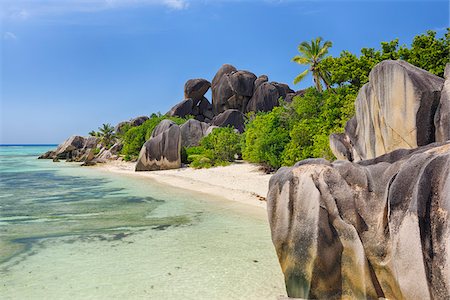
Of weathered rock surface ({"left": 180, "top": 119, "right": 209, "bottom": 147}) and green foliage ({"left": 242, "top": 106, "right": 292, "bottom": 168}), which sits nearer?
green foliage ({"left": 242, "top": 106, "right": 292, "bottom": 168})

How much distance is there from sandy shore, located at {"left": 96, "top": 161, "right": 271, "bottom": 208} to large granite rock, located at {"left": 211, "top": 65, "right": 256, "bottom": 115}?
27501mm

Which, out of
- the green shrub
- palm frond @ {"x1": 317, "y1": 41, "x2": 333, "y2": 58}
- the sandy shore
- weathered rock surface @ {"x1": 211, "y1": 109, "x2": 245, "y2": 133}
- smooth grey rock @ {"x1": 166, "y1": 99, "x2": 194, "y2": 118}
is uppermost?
palm frond @ {"x1": 317, "y1": 41, "x2": 333, "y2": 58}

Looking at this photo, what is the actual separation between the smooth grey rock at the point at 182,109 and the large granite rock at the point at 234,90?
14.5 feet

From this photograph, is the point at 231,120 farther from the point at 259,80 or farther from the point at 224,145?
the point at 224,145

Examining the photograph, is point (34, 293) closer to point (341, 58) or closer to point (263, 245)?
point (263, 245)

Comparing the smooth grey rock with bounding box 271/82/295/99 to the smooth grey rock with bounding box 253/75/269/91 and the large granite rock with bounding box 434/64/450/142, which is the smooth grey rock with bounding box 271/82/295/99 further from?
the large granite rock with bounding box 434/64/450/142

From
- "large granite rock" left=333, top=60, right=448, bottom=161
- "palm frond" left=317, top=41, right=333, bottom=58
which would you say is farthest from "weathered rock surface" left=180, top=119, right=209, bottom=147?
"large granite rock" left=333, top=60, right=448, bottom=161

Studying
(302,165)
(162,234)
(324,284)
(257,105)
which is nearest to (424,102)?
(302,165)

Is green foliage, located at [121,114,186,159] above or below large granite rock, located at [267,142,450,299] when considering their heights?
above

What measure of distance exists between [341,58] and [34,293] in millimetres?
20866

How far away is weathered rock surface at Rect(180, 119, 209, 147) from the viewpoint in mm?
37531

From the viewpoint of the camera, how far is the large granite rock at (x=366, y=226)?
3.73m

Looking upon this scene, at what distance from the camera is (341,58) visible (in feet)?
70.9

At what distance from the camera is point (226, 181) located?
19.4 m
